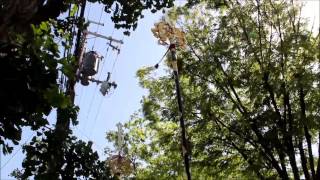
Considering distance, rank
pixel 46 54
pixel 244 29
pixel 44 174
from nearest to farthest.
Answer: pixel 46 54, pixel 44 174, pixel 244 29

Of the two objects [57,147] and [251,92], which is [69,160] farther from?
[251,92]

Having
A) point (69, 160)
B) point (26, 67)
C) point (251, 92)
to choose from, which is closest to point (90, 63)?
point (251, 92)

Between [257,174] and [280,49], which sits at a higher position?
[280,49]

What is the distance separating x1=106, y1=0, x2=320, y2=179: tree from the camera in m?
11.1

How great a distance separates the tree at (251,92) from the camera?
11.1 metres

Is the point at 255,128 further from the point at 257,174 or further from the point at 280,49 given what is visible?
the point at 280,49

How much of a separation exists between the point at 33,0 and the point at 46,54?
494mm

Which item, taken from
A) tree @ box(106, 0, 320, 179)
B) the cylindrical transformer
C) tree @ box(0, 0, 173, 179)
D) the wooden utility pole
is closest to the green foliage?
the wooden utility pole

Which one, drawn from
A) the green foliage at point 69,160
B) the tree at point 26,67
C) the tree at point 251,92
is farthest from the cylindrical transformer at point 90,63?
the tree at point 26,67

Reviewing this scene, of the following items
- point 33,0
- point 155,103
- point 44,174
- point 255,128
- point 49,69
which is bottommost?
point 44,174

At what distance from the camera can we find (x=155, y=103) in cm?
1411

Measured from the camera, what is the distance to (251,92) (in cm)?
1170

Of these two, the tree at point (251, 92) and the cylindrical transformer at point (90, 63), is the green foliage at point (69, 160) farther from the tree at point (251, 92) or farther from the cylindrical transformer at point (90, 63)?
the cylindrical transformer at point (90, 63)

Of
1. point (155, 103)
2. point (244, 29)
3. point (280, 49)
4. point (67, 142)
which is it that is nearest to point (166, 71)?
point (155, 103)
